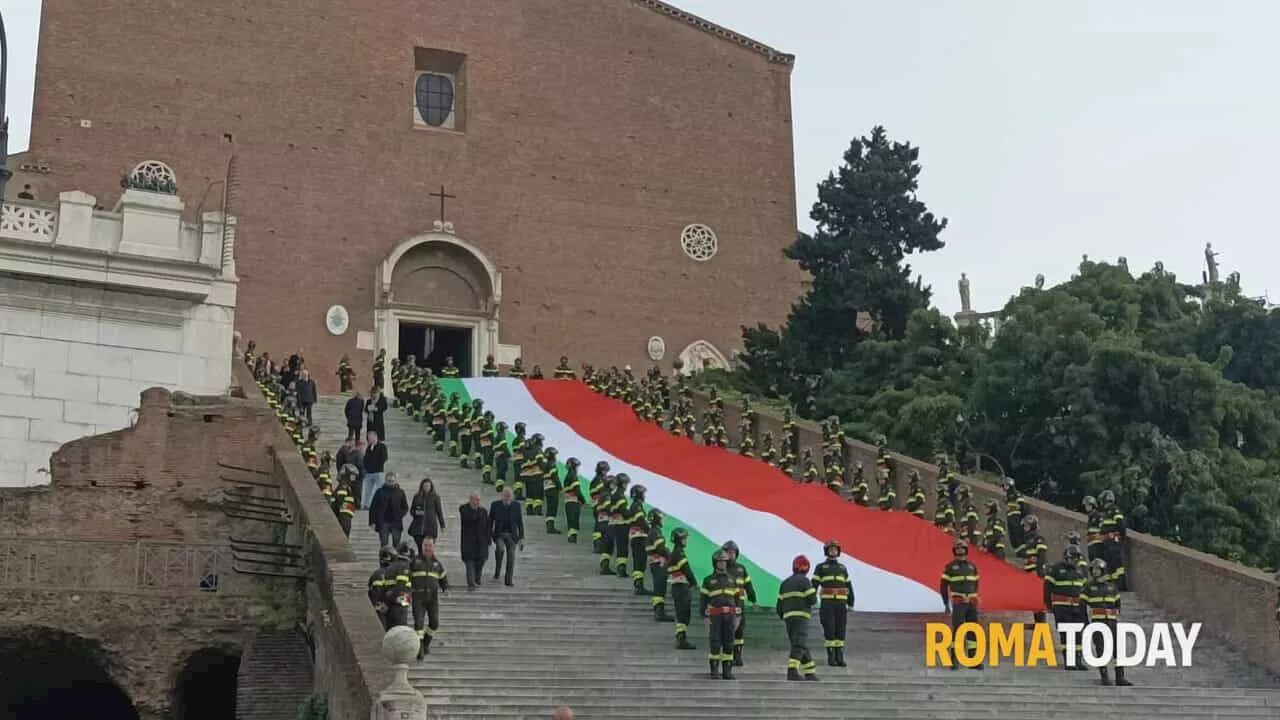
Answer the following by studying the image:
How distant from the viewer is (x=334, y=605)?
14.8 meters

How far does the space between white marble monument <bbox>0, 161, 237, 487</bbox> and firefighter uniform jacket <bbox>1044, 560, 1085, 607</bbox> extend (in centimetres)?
1255

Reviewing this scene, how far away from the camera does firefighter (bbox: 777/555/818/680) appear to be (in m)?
15.4

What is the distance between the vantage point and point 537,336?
34.5 meters

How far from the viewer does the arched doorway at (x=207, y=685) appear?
1934 cm

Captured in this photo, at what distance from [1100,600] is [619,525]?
5408 mm

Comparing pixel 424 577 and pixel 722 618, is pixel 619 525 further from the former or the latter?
pixel 424 577

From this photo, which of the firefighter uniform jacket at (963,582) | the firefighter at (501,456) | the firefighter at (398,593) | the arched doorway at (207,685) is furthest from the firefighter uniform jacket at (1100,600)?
the arched doorway at (207,685)

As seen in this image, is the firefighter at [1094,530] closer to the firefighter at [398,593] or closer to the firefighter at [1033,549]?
the firefighter at [1033,549]

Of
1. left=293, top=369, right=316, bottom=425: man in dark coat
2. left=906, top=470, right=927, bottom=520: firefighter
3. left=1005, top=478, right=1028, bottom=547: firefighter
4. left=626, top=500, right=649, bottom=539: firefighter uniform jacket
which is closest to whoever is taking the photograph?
left=626, top=500, right=649, bottom=539: firefighter uniform jacket

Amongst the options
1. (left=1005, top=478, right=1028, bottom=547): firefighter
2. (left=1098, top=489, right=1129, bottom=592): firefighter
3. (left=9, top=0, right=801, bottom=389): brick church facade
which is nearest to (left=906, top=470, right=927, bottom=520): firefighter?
(left=1005, top=478, right=1028, bottom=547): firefighter

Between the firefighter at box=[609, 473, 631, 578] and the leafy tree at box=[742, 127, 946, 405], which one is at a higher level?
the leafy tree at box=[742, 127, 946, 405]

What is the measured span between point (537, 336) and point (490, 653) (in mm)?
19576

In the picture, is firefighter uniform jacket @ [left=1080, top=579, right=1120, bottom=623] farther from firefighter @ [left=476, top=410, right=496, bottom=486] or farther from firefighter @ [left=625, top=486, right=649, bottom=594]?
firefighter @ [left=476, top=410, right=496, bottom=486]

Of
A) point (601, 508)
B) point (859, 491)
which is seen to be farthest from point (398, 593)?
point (859, 491)
